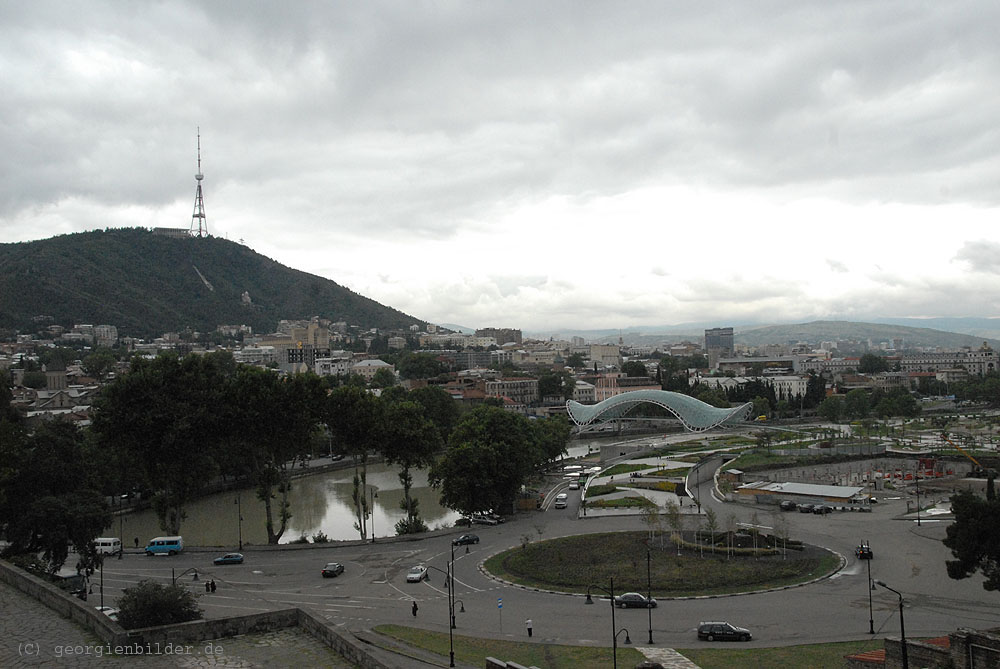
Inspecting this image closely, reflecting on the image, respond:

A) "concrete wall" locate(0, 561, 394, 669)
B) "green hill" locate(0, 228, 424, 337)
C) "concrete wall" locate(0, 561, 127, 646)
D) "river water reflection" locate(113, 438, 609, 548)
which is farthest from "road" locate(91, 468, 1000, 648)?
"green hill" locate(0, 228, 424, 337)

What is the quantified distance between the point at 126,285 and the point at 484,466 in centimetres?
15022

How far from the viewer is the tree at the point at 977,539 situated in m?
16.7

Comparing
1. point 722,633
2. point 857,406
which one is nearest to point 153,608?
point 722,633

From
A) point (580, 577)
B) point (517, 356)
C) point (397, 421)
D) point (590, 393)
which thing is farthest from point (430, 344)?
point (580, 577)

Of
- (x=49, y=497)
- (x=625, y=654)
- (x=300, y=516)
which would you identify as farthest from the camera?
(x=300, y=516)

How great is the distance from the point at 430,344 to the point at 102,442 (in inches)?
6015

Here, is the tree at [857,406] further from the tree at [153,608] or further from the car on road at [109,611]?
the tree at [153,608]

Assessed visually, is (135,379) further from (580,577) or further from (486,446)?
(580,577)

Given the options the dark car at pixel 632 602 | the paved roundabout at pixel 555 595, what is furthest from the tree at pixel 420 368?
the dark car at pixel 632 602

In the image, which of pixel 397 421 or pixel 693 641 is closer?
pixel 693 641

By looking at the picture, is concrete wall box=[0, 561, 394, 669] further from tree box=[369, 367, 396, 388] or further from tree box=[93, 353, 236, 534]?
tree box=[369, 367, 396, 388]

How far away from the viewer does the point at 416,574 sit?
76.8 ft

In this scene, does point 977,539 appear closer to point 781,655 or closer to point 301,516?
point 781,655

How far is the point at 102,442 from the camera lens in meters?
30.5
